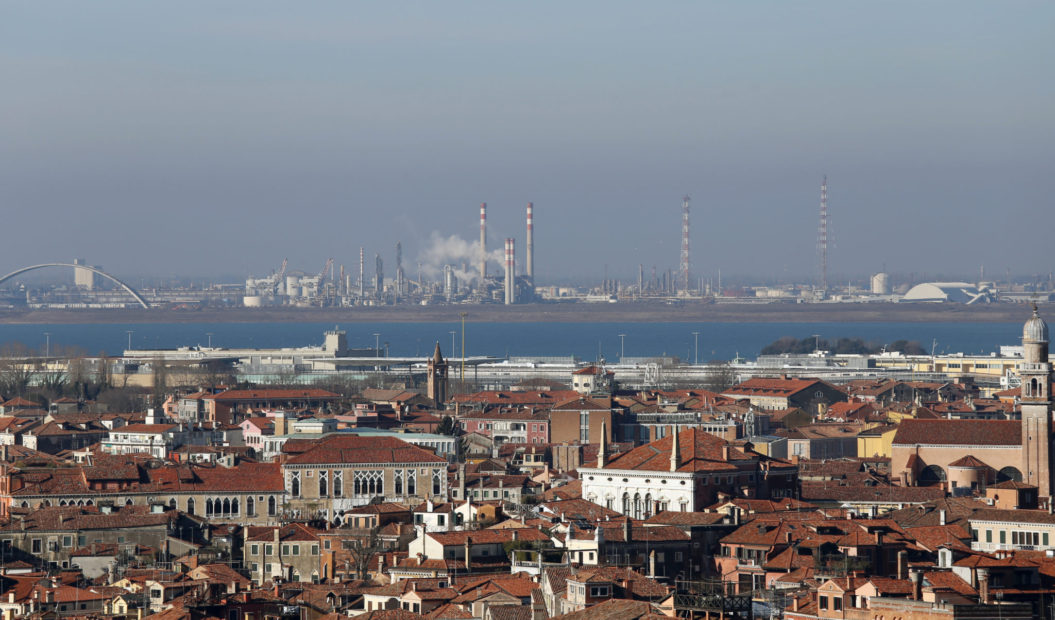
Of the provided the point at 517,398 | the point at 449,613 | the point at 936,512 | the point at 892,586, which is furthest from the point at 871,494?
the point at 517,398

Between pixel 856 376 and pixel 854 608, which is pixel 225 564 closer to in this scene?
pixel 854 608

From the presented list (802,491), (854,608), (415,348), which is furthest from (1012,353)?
(854,608)

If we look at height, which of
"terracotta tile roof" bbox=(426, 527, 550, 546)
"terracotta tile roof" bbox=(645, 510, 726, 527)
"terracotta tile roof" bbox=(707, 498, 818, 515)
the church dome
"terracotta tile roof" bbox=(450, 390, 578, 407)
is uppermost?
the church dome

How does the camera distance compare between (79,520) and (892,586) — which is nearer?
(892,586)

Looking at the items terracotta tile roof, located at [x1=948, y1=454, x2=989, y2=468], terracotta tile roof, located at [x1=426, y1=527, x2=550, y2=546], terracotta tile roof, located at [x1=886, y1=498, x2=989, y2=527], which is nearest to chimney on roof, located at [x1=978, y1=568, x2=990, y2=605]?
terracotta tile roof, located at [x1=426, y1=527, x2=550, y2=546]

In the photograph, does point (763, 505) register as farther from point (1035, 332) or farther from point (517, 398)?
point (517, 398)

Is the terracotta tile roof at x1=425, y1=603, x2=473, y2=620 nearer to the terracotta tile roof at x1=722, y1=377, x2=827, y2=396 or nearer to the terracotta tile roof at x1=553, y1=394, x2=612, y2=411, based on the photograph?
the terracotta tile roof at x1=553, y1=394, x2=612, y2=411

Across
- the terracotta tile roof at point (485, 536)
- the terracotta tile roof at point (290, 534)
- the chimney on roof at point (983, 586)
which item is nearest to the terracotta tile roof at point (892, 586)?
the chimney on roof at point (983, 586)
